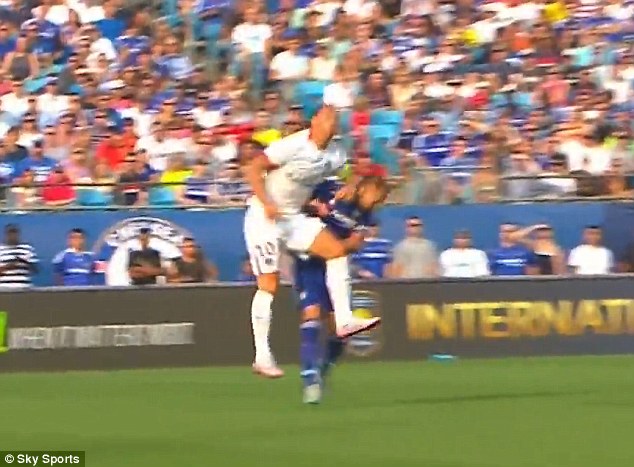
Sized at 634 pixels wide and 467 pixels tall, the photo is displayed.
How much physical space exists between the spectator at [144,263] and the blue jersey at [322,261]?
175 inches

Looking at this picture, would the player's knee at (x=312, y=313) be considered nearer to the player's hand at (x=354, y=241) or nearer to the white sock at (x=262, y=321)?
the player's hand at (x=354, y=241)

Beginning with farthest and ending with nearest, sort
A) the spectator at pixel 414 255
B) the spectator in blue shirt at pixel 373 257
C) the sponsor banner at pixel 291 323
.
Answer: the spectator in blue shirt at pixel 373 257, the spectator at pixel 414 255, the sponsor banner at pixel 291 323

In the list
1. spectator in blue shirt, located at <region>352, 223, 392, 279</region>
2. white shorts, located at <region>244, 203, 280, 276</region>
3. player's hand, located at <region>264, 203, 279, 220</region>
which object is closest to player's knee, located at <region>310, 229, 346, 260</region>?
player's hand, located at <region>264, 203, 279, 220</region>

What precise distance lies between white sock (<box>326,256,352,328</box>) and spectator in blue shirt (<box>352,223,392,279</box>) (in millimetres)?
4686

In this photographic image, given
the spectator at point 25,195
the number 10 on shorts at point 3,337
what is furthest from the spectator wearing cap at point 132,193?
the number 10 on shorts at point 3,337

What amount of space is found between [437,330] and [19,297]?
378 centimetres

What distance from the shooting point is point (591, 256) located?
1495cm

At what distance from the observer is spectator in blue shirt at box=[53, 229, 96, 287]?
572 inches

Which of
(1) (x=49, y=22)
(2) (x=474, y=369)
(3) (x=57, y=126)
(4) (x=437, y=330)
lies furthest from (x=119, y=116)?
(2) (x=474, y=369)

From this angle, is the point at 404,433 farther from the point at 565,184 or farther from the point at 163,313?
the point at 565,184

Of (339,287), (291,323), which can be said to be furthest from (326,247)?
(291,323)

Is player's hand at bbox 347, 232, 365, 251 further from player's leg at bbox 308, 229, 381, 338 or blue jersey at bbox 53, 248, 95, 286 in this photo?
blue jersey at bbox 53, 248, 95, 286

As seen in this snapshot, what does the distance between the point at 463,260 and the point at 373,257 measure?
85cm

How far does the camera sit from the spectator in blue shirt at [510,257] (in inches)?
585
